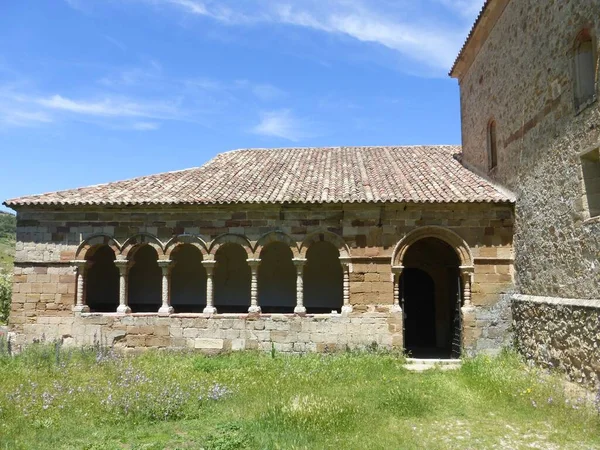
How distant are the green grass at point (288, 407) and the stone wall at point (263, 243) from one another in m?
1.44

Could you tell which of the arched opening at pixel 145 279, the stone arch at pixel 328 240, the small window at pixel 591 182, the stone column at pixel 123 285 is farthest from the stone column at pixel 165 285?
the small window at pixel 591 182

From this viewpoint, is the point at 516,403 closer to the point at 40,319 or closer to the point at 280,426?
the point at 280,426

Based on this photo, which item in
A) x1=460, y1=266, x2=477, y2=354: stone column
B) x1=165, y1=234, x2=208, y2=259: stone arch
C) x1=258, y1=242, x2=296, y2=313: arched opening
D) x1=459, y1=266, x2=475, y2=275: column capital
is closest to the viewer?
x1=460, y1=266, x2=477, y2=354: stone column

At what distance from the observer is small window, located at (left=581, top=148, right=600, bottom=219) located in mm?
8273

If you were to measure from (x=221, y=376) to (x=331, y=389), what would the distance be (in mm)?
2287

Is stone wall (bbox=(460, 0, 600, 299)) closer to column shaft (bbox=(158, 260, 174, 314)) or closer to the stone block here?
the stone block

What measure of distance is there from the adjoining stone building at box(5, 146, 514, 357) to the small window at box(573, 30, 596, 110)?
3.41 meters

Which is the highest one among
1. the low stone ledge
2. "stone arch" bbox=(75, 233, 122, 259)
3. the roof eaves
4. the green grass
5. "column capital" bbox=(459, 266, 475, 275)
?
the roof eaves

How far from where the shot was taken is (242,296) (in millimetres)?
15055

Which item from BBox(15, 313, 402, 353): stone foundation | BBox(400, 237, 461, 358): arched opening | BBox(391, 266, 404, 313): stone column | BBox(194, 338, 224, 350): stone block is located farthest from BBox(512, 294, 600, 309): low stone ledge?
BBox(194, 338, 224, 350): stone block

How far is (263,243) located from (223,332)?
235 cm

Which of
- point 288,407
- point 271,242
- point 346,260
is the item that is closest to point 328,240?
point 346,260

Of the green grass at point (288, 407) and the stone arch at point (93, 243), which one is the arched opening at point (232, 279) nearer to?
the stone arch at point (93, 243)

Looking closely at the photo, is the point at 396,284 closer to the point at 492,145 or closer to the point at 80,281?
the point at 492,145
